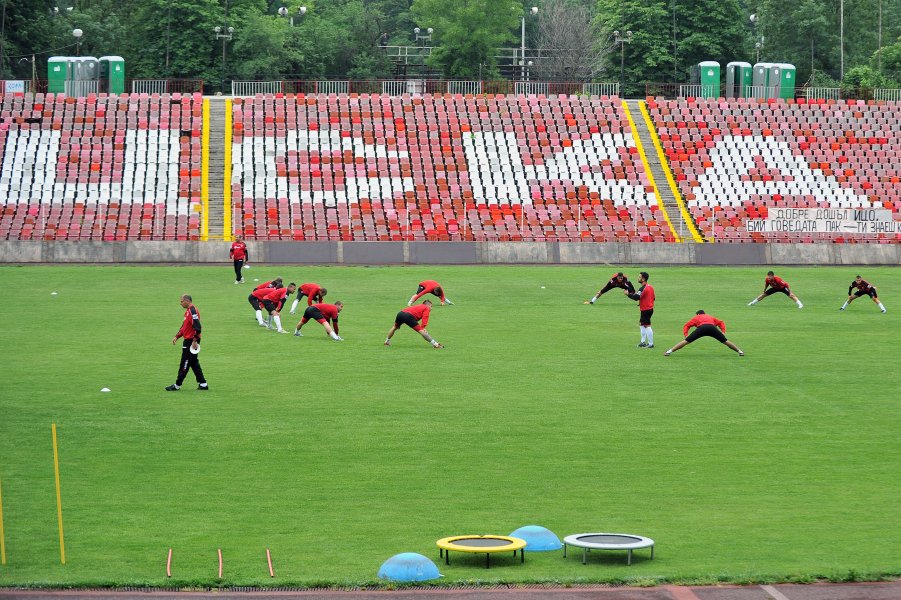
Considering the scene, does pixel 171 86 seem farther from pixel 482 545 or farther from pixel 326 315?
pixel 482 545

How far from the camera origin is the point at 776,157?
240 ft

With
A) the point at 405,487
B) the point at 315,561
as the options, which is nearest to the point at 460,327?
the point at 405,487

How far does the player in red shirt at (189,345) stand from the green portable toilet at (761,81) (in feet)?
197

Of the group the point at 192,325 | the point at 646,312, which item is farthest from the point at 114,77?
the point at 192,325

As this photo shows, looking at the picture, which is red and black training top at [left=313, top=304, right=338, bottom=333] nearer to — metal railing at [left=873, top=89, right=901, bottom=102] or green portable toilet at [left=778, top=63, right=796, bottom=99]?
green portable toilet at [left=778, top=63, right=796, bottom=99]

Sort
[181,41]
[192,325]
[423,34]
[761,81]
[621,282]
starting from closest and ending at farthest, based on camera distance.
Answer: [192,325] → [621,282] → [761,81] → [181,41] → [423,34]

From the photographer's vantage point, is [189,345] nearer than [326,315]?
Yes

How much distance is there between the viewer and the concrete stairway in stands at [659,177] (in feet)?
218

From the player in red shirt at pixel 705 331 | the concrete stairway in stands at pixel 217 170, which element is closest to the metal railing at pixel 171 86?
the concrete stairway in stands at pixel 217 170

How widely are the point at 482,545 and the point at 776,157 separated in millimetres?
60232

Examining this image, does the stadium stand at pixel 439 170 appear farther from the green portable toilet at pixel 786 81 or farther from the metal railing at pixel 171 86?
the green portable toilet at pixel 786 81

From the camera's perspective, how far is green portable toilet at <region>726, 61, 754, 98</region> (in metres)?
82.6

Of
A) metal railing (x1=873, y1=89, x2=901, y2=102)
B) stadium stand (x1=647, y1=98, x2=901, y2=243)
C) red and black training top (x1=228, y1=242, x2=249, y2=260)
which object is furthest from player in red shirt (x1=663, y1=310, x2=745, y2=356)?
metal railing (x1=873, y1=89, x2=901, y2=102)

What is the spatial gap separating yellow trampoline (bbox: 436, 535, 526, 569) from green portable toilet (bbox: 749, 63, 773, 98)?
69.2 m
